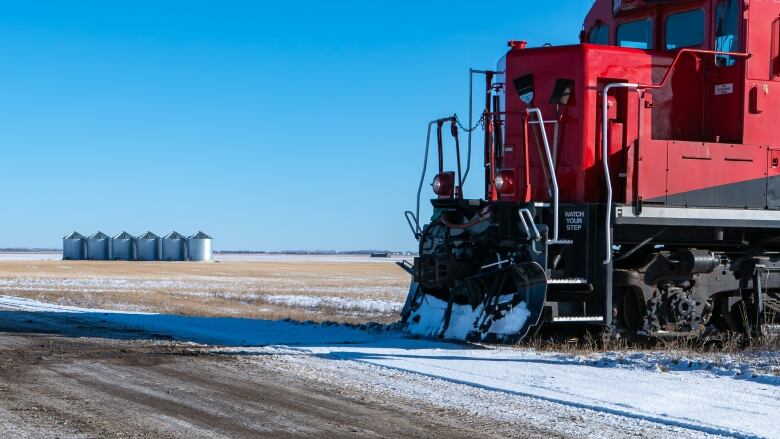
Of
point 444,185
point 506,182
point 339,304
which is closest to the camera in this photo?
point 506,182

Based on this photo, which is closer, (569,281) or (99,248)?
(569,281)

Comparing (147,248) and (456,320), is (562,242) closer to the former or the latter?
(456,320)

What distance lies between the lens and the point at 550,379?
8328 mm

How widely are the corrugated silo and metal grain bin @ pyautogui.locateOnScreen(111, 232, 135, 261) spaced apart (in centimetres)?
565

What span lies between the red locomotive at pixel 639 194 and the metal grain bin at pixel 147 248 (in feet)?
279

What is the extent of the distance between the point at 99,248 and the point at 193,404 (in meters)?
90.8

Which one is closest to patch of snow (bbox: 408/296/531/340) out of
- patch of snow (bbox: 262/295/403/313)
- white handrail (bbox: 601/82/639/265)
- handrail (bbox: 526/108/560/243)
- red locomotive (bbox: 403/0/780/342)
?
red locomotive (bbox: 403/0/780/342)

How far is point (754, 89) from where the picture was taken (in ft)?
35.2

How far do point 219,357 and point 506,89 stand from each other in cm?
479

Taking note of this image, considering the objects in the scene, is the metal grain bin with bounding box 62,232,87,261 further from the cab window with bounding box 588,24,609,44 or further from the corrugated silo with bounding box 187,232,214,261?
the cab window with bounding box 588,24,609,44

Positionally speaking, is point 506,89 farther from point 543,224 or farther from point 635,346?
point 635,346

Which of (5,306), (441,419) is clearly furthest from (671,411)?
(5,306)

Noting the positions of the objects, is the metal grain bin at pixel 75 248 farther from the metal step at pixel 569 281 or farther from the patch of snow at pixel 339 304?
the metal step at pixel 569 281

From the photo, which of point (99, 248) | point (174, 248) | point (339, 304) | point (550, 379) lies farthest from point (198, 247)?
point (550, 379)
